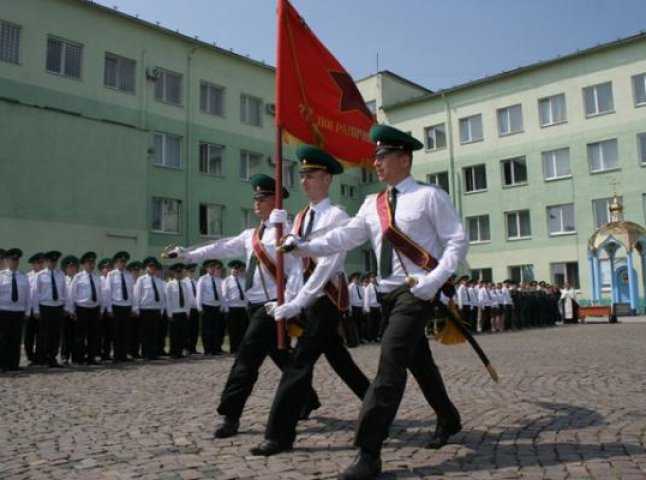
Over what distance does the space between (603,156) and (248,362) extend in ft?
108

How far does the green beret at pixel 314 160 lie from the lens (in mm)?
5383

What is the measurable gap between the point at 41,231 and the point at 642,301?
2701cm

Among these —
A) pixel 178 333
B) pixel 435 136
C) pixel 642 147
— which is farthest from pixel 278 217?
pixel 435 136

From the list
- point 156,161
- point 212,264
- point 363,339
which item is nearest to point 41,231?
point 156,161

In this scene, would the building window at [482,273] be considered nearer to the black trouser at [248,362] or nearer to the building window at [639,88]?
the building window at [639,88]

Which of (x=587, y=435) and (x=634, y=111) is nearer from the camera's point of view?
(x=587, y=435)

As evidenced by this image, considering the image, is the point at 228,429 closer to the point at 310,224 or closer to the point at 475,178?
the point at 310,224

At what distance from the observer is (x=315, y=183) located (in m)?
5.41

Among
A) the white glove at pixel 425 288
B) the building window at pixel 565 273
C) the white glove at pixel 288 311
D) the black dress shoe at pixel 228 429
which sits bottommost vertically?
the black dress shoe at pixel 228 429

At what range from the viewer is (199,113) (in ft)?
105

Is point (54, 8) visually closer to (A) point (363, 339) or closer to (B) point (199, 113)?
(B) point (199, 113)

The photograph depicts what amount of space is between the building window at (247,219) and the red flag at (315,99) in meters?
26.9

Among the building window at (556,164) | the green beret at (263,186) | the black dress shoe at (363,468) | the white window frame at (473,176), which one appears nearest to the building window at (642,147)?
the building window at (556,164)

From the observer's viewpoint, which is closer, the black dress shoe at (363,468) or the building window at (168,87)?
the black dress shoe at (363,468)
